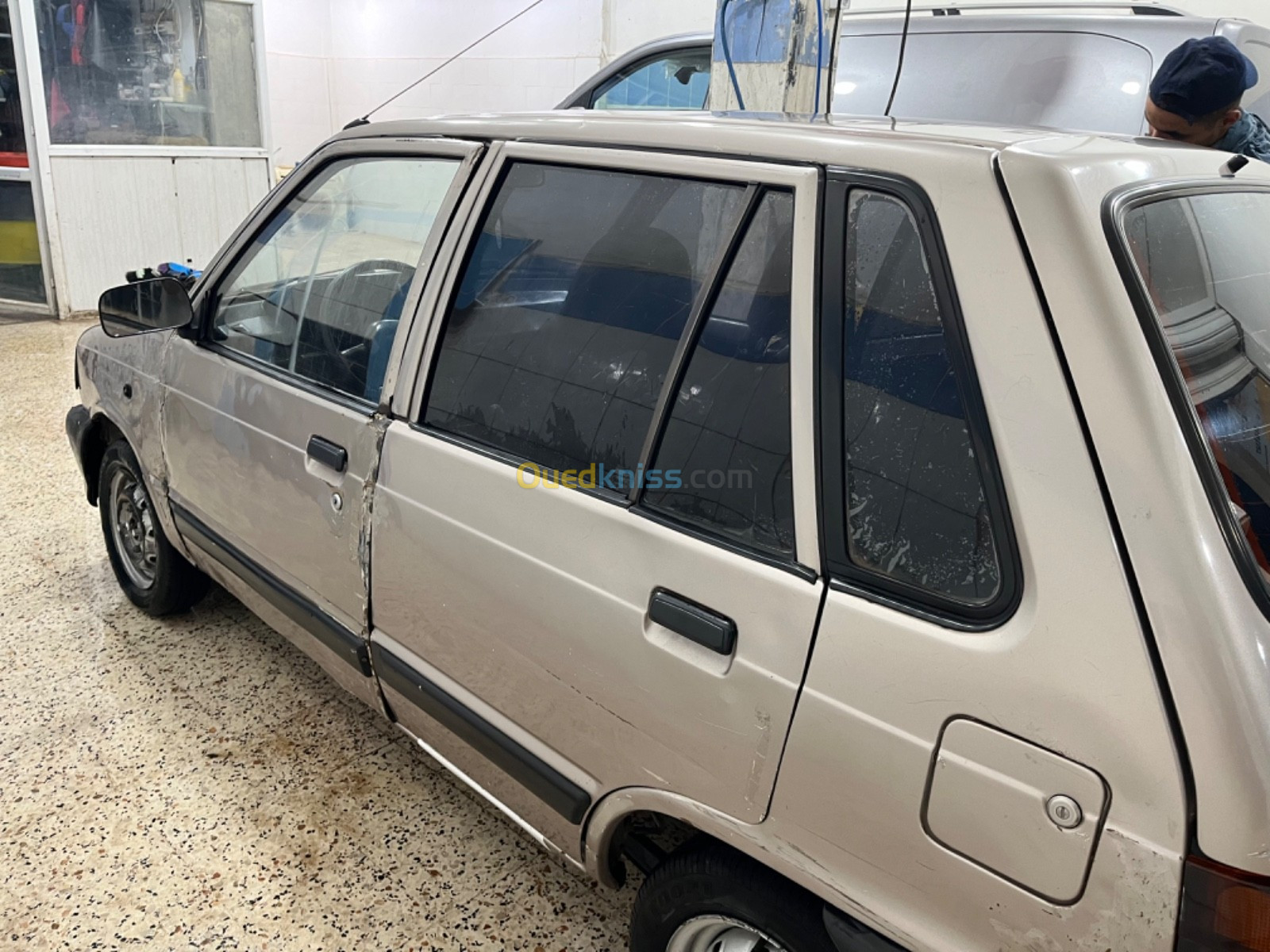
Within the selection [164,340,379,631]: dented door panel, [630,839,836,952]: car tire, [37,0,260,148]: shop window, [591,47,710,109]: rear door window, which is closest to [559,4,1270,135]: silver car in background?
[591,47,710,109]: rear door window

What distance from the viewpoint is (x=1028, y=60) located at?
3.72 meters

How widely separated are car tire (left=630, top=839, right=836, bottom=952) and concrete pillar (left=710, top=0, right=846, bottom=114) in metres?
1.93

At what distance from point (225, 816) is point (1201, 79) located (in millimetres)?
3408

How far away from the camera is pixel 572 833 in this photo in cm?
175

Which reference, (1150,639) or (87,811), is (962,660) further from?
(87,811)

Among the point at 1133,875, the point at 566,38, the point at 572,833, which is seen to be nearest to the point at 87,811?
the point at 572,833

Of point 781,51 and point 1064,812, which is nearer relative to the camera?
point 1064,812

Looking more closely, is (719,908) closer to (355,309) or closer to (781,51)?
(355,309)

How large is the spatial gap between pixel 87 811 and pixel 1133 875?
2.36m

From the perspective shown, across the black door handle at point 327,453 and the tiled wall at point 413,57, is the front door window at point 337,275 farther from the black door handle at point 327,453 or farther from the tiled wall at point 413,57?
the tiled wall at point 413,57

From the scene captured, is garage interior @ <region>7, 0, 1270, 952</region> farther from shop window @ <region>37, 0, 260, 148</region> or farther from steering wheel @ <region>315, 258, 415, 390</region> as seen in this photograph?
shop window @ <region>37, 0, 260, 148</region>

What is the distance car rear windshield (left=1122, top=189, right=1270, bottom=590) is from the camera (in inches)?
43.5

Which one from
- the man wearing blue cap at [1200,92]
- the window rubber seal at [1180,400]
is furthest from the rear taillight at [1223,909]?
the man wearing blue cap at [1200,92]

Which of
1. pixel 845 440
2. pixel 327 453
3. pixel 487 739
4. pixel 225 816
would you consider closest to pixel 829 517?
pixel 845 440
